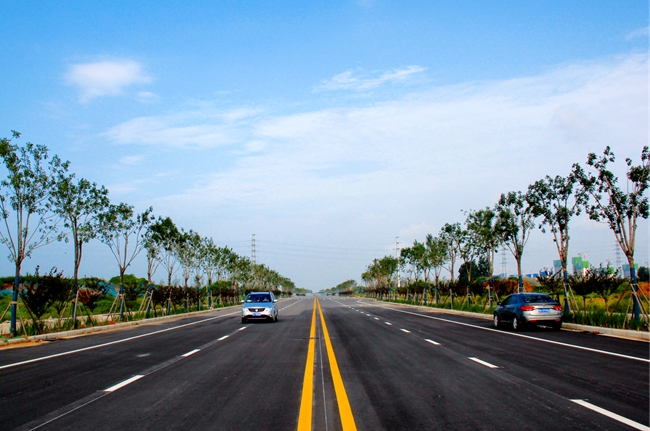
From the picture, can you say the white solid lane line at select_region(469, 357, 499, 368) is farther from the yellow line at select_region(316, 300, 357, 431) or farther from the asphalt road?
the yellow line at select_region(316, 300, 357, 431)

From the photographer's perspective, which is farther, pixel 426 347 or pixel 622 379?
pixel 426 347

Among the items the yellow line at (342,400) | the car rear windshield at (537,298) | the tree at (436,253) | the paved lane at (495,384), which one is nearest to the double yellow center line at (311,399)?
the yellow line at (342,400)

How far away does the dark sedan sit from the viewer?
24047 mm

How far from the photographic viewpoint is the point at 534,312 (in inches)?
950

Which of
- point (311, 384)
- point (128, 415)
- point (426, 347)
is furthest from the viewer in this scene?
point (426, 347)

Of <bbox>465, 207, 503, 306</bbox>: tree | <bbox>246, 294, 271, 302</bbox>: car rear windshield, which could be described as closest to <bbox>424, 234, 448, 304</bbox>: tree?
<bbox>465, 207, 503, 306</bbox>: tree

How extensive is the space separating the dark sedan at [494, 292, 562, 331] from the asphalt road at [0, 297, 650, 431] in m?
5.60

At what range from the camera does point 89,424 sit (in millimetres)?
7434

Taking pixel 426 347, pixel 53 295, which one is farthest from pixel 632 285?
pixel 53 295

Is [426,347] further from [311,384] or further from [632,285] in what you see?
[632,285]

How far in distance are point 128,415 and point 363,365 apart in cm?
658

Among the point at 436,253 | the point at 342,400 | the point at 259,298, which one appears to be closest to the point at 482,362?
the point at 342,400

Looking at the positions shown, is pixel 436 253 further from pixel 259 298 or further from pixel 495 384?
pixel 495 384

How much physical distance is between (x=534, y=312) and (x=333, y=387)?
16428 mm
